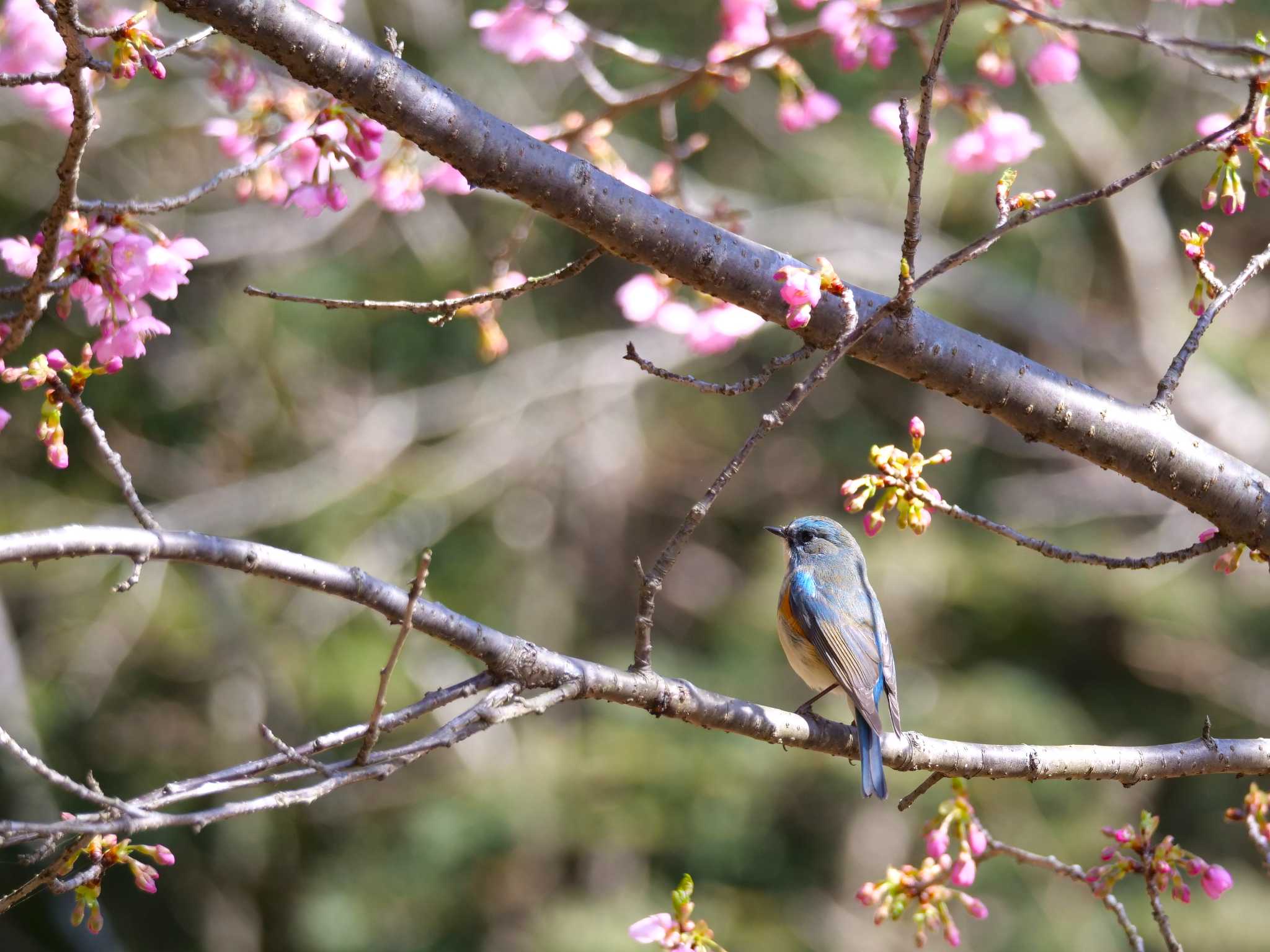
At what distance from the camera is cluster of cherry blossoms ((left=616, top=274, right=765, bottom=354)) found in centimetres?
273

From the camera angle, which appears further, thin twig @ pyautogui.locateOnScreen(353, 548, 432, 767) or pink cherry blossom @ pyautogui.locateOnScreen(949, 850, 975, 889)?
pink cherry blossom @ pyautogui.locateOnScreen(949, 850, 975, 889)

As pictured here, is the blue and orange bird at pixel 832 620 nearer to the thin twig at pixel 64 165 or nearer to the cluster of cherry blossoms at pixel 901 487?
the cluster of cherry blossoms at pixel 901 487

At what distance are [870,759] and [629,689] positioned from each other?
0.69 meters

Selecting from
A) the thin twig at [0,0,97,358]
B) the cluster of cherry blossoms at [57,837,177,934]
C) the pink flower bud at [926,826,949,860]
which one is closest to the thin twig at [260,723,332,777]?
the cluster of cherry blossoms at [57,837,177,934]

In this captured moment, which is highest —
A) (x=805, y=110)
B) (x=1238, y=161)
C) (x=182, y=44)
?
(x=805, y=110)

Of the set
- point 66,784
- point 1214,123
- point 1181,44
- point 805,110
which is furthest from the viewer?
point 805,110

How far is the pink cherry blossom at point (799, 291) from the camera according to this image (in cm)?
174

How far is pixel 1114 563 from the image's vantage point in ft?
6.33

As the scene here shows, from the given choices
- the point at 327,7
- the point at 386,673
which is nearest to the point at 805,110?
the point at 327,7

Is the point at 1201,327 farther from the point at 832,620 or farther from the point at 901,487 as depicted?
the point at 832,620

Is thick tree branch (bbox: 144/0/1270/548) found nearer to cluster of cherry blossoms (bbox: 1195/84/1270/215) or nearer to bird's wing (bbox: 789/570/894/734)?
cluster of cherry blossoms (bbox: 1195/84/1270/215)

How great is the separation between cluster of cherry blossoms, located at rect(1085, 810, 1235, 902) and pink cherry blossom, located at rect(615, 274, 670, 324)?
1.48 meters

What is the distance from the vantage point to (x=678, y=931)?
2.04 metres

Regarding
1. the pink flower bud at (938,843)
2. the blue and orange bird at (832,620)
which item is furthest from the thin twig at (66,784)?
the blue and orange bird at (832,620)
